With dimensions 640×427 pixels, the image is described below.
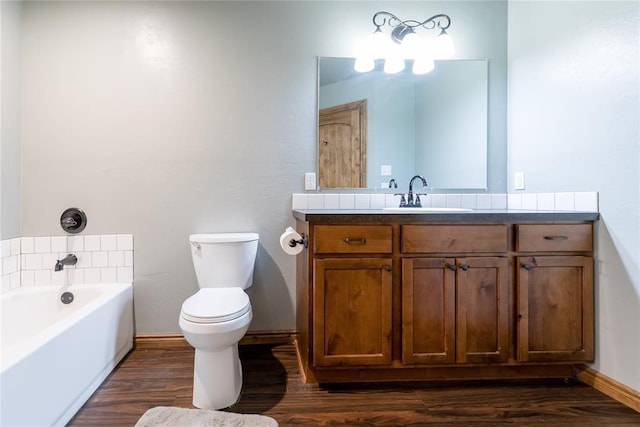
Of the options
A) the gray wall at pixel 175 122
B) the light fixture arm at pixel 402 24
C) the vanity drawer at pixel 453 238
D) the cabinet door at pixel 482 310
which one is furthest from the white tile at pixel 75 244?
the light fixture arm at pixel 402 24

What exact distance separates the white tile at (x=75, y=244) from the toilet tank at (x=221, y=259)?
0.76 metres

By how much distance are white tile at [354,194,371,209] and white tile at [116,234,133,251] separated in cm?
149

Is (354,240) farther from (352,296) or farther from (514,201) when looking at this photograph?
(514,201)

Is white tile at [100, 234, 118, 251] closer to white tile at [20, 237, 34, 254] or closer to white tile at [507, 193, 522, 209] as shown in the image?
white tile at [20, 237, 34, 254]

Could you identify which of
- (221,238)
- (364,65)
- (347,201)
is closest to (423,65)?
(364,65)

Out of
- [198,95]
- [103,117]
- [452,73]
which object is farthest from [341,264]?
[103,117]

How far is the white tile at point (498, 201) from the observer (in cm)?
217

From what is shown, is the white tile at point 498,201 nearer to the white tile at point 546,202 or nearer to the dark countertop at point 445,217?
the white tile at point 546,202

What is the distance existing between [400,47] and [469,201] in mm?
1156

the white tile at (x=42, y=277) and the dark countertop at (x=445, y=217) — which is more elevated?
the dark countertop at (x=445, y=217)

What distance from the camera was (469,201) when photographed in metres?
2.17

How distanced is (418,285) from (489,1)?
2060 mm

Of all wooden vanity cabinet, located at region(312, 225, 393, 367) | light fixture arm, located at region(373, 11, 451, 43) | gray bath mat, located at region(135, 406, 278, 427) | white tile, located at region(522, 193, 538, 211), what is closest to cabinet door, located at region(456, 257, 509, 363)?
wooden vanity cabinet, located at region(312, 225, 393, 367)

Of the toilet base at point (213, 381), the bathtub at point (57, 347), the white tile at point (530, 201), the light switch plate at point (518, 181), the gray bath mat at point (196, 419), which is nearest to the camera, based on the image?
the bathtub at point (57, 347)
